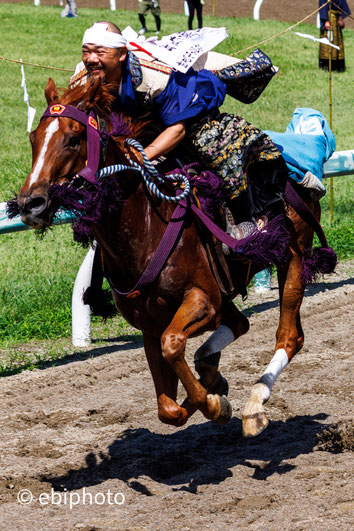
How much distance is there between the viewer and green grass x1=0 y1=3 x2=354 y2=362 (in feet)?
26.1

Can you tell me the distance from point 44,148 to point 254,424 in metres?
1.96

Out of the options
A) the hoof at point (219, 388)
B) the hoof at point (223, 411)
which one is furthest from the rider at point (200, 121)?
the hoof at point (223, 411)

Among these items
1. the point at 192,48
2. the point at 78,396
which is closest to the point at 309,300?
the point at 78,396

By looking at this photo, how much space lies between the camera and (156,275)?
4.55 meters

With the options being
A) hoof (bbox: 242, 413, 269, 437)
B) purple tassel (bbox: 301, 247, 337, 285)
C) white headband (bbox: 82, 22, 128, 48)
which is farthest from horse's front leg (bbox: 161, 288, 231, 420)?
white headband (bbox: 82, 22, 128, 48)

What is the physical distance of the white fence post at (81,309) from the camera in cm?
730

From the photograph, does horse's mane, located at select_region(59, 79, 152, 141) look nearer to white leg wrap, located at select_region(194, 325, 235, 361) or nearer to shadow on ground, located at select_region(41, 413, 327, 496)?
white leg wrap, located at select_region(194, 325, 235, 361)

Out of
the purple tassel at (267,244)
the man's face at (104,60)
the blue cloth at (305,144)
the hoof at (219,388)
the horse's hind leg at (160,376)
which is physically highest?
the man's face at (104,60)

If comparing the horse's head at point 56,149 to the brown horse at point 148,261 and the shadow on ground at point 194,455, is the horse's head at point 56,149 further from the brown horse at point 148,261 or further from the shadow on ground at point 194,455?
the shadow on ground at point 194,455

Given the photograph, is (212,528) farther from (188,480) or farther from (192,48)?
(192,48)

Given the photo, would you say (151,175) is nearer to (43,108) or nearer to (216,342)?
(216,342)

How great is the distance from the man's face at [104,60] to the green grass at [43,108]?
3.18 m

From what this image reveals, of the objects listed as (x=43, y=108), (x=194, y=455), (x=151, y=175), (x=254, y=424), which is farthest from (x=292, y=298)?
(x=43, y=108)

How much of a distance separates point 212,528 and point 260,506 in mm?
344
